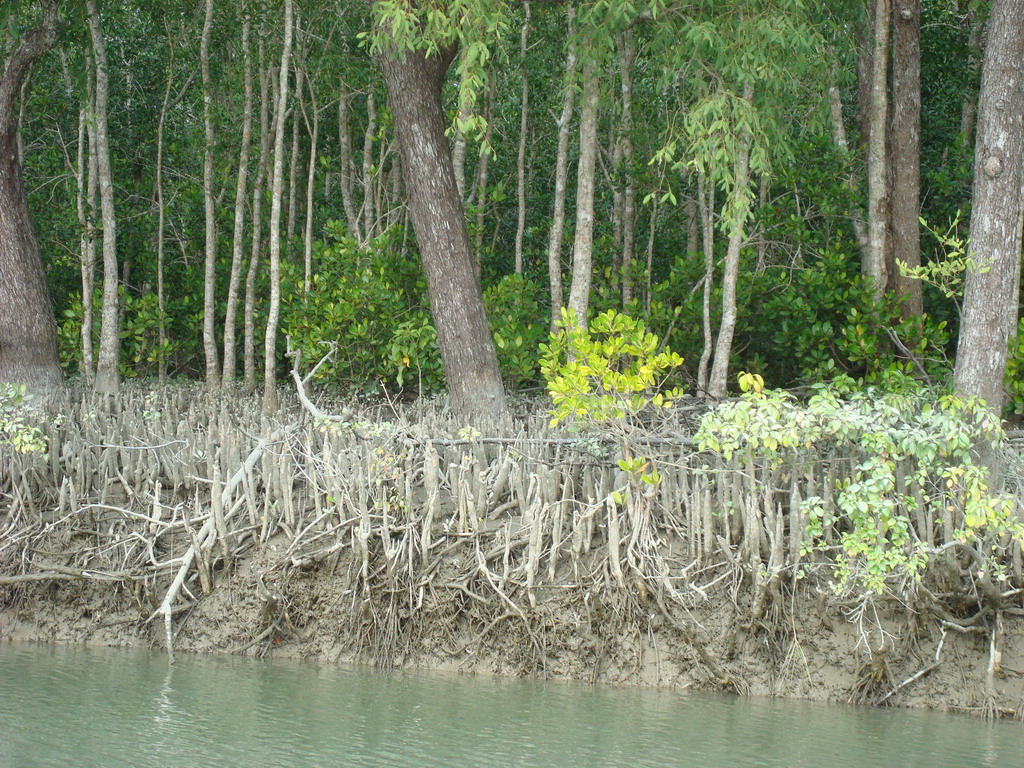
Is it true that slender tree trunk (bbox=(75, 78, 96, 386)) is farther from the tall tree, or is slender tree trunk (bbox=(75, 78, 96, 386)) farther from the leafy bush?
the leafy bush

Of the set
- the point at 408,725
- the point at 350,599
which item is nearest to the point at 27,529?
the point at 350,599

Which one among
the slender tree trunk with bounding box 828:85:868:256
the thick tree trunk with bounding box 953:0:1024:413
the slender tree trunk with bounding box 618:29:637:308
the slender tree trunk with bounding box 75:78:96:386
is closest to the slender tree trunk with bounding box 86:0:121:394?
the slender tree trunk with bounding box 75:78:96:386

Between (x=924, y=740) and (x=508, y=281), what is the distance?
6603mm

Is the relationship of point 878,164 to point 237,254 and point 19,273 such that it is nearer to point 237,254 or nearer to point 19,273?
point 237,254

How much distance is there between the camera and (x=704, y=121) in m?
8.52

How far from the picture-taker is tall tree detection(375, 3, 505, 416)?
30.2ft

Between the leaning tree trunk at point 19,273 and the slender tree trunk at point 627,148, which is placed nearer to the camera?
the leaning tree trunk at point 19,273

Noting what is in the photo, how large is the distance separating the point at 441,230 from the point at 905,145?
453 centimetres

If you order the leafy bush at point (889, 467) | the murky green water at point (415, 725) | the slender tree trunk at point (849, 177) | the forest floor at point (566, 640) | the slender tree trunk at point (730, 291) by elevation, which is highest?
the slender tree trunk at point (849, 177)

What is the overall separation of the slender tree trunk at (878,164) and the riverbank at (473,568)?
3.67 meters

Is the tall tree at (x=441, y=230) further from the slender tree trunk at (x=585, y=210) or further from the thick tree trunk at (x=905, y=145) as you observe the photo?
the thick tree trunk at (x=905, y=145)

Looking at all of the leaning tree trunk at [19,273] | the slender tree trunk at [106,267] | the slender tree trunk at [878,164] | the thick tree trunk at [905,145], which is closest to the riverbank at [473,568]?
the leaning tree trunk at [19,273]

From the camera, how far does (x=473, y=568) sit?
727cm

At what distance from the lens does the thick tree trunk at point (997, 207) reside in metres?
6.93
